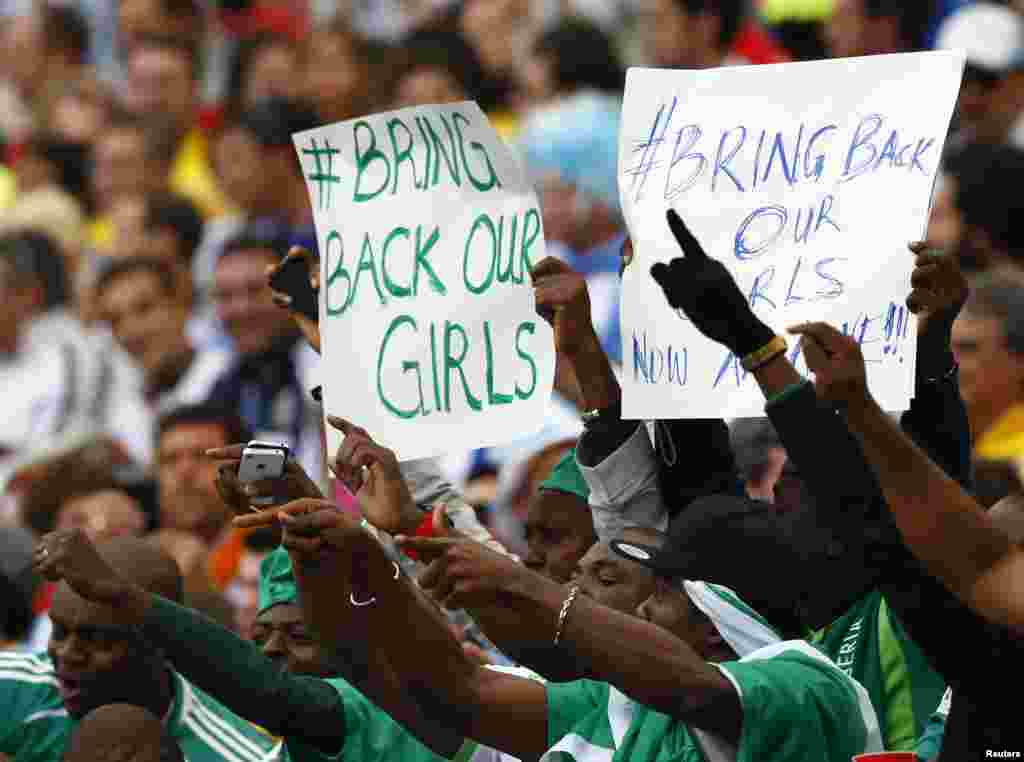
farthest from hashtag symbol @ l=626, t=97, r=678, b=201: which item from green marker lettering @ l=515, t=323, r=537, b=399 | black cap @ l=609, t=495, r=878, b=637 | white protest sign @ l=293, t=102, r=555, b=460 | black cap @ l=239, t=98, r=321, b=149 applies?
black cap @ l=239, t=98, r=321, b=149

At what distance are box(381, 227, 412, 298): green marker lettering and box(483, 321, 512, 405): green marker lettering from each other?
0.70ft

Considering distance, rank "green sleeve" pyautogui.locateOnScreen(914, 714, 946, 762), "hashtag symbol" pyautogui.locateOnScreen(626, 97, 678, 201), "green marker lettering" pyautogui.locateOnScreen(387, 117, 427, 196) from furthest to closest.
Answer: "green marker lettering" pyautogui.locateOnScreen(387, 117, 427, 196) < "hashtag symbol" pyautogui.locateOnScreen(626, 97, 678, 201) < "green sleeve" pyautogui.locateOnScreen(914, 714, 946, 762)

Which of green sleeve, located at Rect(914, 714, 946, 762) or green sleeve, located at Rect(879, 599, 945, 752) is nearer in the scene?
green sleeve, located at Rect(914, 714, 946, 762)

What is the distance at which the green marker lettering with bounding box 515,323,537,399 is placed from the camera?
542 cm

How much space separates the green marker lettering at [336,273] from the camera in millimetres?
5613

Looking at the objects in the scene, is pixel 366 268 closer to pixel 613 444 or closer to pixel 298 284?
pixel 298 284

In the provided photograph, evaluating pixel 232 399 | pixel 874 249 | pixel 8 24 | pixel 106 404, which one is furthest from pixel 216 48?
pixel 874 249

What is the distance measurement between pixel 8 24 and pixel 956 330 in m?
8.70

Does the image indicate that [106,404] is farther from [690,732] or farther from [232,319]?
[690,732]

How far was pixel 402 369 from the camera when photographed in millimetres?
5512

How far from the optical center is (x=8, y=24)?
14859mm

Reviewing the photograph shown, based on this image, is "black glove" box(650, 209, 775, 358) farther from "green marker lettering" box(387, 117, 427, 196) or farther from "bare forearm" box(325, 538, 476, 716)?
"green marker lettering" box(387, 117, 427, 196)

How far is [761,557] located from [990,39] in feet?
15.3

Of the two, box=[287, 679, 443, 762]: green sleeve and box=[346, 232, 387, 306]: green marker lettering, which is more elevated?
box=[346, 232, 387, 306]: green marker lettering
